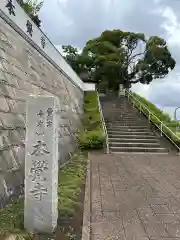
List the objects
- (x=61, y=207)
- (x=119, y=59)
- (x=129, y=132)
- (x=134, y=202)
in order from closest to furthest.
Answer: (x=61, y=207) < (x=134, y=202) < (x=129, y=132) < (x=119, y=59)

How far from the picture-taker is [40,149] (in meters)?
4.04

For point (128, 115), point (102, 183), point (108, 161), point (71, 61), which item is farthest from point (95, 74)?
point (102, 183)

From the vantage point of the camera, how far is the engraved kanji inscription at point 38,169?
13.2 ft

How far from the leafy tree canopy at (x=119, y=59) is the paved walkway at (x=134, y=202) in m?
21.6

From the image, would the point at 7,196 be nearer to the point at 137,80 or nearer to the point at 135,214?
the point at 135,214

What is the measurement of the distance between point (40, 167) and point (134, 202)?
2.36 metres

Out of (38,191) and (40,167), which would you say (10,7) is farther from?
(38,191)

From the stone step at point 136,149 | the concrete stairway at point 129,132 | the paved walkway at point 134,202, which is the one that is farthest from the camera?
the concrete stairway at point 129,132

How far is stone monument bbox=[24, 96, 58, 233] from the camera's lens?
13.0 feet

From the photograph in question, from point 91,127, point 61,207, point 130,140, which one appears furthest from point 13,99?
point 91,127

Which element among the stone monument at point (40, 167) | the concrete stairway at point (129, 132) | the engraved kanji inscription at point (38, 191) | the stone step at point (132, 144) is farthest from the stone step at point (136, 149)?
the engraved kanji inscription at point (38, 191)

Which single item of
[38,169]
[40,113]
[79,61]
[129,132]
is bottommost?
[38,169]

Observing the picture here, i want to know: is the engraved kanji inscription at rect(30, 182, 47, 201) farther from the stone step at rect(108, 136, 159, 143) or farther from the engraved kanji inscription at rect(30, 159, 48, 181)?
the stone step at rect(108, 136, 159, 143)

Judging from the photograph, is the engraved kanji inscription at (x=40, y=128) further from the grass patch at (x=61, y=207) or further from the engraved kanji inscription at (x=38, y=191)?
the grass patch at (x=61, y=207)
